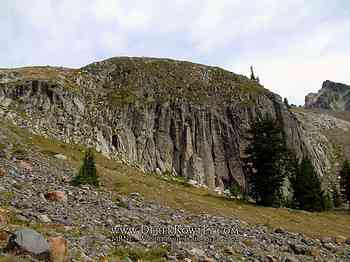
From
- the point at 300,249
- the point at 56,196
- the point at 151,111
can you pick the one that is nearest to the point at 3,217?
the point at 56,196

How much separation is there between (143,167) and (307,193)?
28300 mm

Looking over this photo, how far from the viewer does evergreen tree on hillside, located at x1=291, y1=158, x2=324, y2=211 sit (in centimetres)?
6806

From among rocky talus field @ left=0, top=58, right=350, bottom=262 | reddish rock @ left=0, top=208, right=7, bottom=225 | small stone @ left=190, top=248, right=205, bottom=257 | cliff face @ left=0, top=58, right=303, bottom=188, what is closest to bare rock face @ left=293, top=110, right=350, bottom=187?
rocky talus field @ left=0, top=58, right=350, bottom=262

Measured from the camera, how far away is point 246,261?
21516 mm

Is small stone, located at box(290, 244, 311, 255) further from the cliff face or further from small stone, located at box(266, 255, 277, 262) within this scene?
the cliff face

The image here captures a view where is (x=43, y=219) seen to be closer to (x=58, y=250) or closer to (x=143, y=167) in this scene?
(x=58, y=250)

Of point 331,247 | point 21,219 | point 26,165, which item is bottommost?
point 331,247

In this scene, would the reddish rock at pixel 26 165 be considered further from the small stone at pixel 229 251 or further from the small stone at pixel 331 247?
the small stone at pixel 331 247

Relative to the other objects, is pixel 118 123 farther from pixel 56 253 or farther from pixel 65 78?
pixel 56 253

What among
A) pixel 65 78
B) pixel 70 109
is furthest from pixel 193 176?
pixel 65 78

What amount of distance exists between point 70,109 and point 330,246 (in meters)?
53.5

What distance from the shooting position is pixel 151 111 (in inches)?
3391

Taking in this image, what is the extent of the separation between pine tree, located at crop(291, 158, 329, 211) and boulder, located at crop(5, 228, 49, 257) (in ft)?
195

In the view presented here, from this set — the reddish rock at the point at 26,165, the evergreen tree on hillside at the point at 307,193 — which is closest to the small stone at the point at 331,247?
the reddish rock at the point at 26,165
